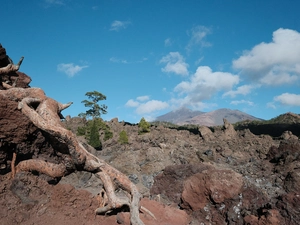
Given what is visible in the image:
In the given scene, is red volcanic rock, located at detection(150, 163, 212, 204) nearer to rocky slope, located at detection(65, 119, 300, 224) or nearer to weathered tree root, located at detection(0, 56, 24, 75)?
rocky slope, located at detection(65, 119, 300, 224)

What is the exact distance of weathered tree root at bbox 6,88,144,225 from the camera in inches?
186

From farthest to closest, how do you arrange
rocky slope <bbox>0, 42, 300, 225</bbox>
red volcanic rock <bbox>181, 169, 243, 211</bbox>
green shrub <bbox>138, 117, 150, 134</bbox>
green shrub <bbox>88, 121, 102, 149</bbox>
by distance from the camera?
green shrub <bbox>138, 117, 150, 134</bbox>, green shrub <bbox>88, 121, 102, 149</bbox>, red volcanic rock <bbox>181, 169, 243, 211</bbox>, rocky slope <bbox>0, 42, 300, 225</bbox>

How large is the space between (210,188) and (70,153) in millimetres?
6399

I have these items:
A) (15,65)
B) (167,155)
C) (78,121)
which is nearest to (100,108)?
(78,121)

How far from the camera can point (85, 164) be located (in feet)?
17.1

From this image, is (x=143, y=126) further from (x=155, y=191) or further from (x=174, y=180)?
(x=174, y=180)

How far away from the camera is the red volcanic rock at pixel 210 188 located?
9234mm

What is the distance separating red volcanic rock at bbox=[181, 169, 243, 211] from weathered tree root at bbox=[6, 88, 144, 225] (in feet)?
15.7

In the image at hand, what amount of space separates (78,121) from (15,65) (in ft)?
172

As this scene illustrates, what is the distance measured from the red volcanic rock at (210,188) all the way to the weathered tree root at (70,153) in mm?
4789

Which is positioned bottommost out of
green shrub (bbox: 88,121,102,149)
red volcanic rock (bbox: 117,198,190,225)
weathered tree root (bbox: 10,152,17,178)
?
red volcanic rock (bbox: 117,198,190,225)

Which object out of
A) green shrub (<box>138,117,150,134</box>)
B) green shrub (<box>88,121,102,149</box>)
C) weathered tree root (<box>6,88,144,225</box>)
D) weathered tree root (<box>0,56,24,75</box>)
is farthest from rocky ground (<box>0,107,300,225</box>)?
green shrub (<box>138,117,150,134</box>)

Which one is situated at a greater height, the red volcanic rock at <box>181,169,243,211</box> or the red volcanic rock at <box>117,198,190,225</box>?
the red volcanic rock at <box>181,169,243,211</box>

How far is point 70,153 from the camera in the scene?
4.88 m
